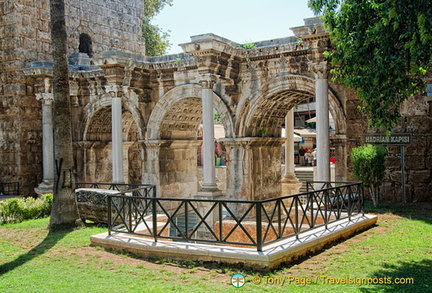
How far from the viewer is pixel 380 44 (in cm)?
748

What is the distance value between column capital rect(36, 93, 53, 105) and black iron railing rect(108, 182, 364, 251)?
6585 millimetres

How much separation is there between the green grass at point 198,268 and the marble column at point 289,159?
24.4 ft

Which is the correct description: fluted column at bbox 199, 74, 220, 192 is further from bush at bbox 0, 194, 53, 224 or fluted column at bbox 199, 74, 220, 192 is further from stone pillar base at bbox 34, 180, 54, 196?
stone pillar base at bbox 34, 180, 54, 196

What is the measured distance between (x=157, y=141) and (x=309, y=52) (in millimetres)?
6750

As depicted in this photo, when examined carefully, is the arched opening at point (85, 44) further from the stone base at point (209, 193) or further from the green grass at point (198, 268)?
the green grass at point (198, 268)

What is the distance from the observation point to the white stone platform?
7.42m

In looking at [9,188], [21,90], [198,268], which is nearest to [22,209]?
[9,188]

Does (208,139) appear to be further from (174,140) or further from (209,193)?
(174,140)

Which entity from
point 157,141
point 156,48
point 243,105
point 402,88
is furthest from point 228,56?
point 156,48

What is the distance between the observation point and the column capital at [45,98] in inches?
668

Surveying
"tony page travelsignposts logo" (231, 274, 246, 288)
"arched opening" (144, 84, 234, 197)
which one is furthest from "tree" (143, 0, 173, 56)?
"tony page travelsignposts logo" (231, 274, 246, 288)

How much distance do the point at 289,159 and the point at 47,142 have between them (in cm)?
879

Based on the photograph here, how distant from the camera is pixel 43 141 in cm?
1716

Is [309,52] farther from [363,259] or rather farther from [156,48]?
[156,48]
